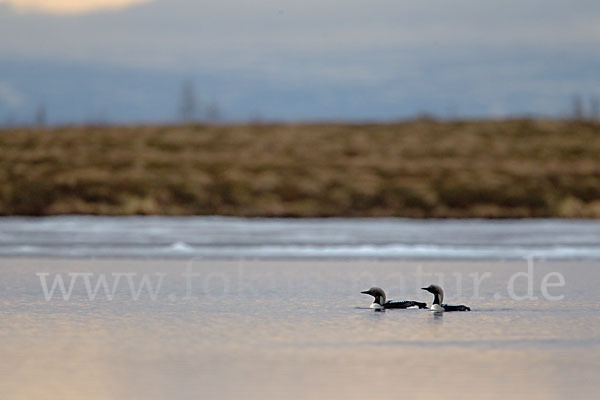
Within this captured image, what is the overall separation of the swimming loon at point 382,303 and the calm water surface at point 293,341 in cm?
16

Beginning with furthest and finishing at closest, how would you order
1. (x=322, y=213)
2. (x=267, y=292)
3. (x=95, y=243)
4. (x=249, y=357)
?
(x=322, y=213), (x=95, y=243), (x=267, y=292), (x=249, y=357)

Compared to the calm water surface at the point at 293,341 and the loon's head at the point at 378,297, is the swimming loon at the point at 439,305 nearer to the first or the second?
the calm water surface at the point at 293,341

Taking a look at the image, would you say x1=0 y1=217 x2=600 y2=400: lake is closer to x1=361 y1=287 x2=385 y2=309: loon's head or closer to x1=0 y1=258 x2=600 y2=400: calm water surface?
x1=0 y1=258 x2=600 y2=400: calm water surface

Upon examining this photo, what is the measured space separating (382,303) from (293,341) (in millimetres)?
2289

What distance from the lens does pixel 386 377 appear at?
24.0ft

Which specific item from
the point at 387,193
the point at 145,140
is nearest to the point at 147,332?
the point at 387,193

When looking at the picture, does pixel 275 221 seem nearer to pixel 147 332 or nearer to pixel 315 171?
pixel 315 171

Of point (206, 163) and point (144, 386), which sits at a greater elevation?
point (206, 163)

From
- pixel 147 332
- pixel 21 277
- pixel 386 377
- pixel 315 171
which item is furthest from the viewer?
pixel 315 171

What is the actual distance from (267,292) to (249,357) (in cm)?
424

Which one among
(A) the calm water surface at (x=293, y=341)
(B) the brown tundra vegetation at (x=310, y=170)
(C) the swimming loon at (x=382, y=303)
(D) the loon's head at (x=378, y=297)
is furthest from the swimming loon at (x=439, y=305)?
(B) the brown tundra vegetation at (x=310, y=170)

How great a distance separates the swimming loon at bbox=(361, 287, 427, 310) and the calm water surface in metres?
0.16

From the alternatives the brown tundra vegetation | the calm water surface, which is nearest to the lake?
the calm water surface

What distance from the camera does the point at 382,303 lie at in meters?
10.9
